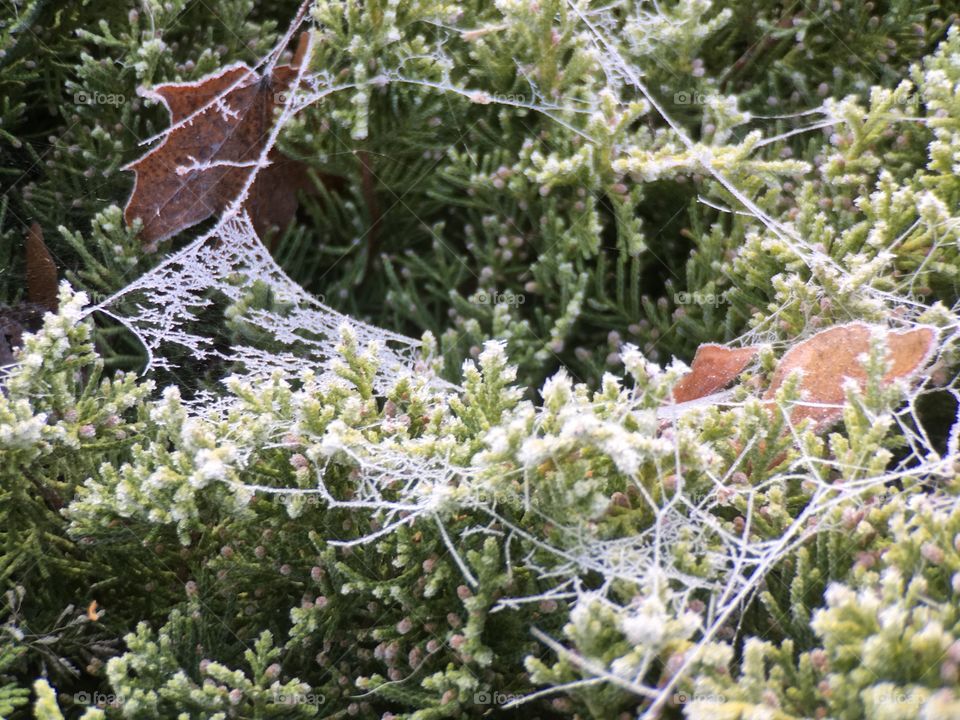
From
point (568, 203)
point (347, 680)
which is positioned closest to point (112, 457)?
point (347, 680)

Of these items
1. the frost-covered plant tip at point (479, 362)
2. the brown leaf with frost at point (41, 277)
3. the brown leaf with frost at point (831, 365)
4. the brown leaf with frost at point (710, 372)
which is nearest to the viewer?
the frost-covered plant tip at point (479, 362)

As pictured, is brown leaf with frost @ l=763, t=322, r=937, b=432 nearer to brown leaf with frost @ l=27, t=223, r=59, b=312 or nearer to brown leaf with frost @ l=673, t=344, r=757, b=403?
brown leaf with frost @ l=673, t=344, r=757, b=403

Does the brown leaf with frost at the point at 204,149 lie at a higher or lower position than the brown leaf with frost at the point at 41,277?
higher

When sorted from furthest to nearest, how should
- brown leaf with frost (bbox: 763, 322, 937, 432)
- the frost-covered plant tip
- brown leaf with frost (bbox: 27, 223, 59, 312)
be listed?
brown leaf with frost (bbox: 27, 223, 59, 312), brown leaf with frost (bbox: 763, 322, 937, 432), the frost-covered plant tip

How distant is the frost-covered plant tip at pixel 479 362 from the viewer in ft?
3.13

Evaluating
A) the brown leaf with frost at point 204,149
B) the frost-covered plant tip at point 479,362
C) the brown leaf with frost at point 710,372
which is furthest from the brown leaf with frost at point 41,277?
the brown leaf with frost at point 710,372

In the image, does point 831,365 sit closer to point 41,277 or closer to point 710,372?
point 710,372

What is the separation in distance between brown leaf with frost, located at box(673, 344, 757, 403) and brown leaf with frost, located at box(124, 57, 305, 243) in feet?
3.10

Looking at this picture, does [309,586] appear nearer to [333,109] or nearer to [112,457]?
[112,457]

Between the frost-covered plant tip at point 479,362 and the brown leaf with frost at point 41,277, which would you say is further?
the brown leaf with frost at point 41,277

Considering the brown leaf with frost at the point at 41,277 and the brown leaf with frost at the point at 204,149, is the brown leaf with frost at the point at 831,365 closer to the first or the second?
the brown leaf with frost at the point at 204,149

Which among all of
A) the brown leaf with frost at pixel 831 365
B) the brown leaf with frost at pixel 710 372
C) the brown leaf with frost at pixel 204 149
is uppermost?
the brown leaf with frost at pixel 204 149

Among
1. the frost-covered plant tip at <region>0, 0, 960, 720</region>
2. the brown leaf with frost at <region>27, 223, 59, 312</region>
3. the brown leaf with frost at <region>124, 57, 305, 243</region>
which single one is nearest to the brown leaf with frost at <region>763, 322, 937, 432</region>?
the frost-covered plant tip at <region>0, 0, 960, 720</region>

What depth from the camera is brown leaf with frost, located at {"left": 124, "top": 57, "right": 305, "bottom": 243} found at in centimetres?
161
